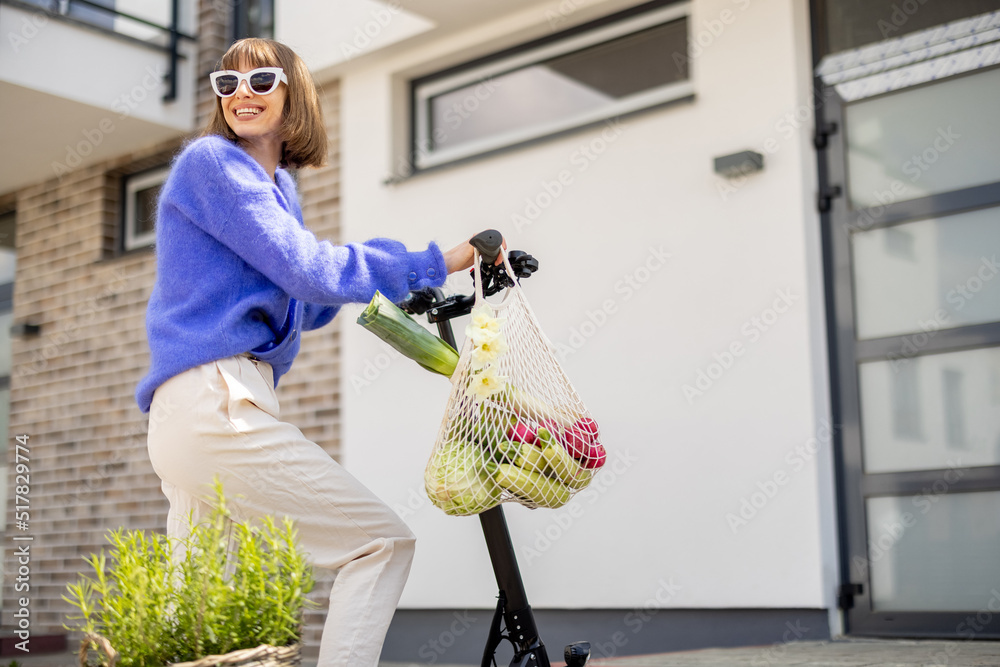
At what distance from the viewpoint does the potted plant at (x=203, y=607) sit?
1.32 metres

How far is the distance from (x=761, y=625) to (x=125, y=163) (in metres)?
4.82

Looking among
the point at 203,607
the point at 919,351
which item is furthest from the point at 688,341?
the point at 203,607

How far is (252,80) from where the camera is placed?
2111 mm

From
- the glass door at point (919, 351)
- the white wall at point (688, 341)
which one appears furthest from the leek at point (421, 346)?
the glass door at point (919, 351)

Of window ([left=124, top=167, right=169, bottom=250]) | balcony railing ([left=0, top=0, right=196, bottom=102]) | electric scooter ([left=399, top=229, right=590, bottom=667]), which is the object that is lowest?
electric scooter ([left=399, top=229, right=590, bottom=667])

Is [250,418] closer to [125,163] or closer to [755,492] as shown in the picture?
[755,492]

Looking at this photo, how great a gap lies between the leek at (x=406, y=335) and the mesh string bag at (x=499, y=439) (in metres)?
0.07

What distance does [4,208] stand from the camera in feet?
23.7

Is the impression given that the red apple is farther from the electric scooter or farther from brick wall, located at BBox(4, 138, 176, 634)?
brick wall, located at BBox(4, 138, 176, 634)

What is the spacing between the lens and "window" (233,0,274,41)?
236 inches

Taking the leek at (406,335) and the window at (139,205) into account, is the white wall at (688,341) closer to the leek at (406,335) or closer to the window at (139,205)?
the leek at (406,335)

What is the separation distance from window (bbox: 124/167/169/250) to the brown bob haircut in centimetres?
461

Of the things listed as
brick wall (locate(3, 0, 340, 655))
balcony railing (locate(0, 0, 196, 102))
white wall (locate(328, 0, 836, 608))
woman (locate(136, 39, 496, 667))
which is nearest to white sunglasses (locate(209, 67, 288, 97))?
woman (locate(136, 39, 496, 667))

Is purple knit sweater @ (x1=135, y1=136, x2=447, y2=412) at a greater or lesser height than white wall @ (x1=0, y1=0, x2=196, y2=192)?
lesser
